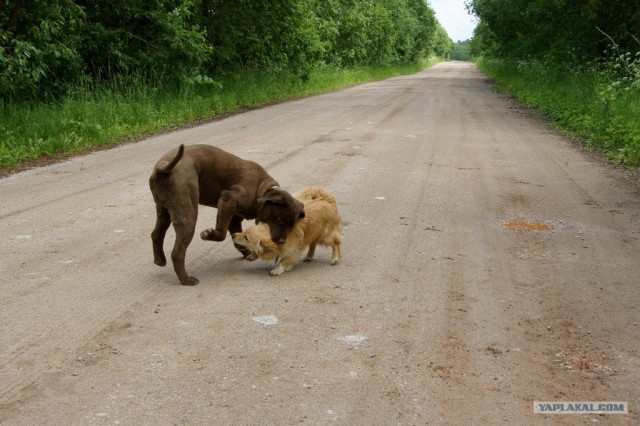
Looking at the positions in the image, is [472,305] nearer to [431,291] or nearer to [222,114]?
[431,291]

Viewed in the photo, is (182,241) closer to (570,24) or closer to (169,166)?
(169,166)

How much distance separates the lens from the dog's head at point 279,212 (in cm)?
543

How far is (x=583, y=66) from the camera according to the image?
22.1 metres

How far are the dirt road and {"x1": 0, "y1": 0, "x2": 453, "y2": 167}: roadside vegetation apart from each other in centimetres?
376

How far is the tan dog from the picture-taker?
565cm

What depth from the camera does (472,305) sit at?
200 inches

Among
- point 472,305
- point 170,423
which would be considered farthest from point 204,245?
point 170,423

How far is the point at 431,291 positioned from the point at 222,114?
45.6 feet

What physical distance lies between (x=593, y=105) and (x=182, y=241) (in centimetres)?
1258

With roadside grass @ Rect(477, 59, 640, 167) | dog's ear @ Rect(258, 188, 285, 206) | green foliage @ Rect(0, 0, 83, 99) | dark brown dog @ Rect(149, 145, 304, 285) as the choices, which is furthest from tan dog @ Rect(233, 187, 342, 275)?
green foliage @ Rect(0, 0, 83, 99)

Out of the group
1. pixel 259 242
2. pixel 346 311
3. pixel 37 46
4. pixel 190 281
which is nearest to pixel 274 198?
pixel 259 242

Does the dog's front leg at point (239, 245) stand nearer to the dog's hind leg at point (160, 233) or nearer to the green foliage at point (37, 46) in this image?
the dog's hind leg at point (160, 233)

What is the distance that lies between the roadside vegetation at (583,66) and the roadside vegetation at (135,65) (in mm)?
8090

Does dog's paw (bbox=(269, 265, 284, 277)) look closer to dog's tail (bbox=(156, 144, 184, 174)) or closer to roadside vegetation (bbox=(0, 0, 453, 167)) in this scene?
dog's tail (bbox=(156, 144, 184, 174))
